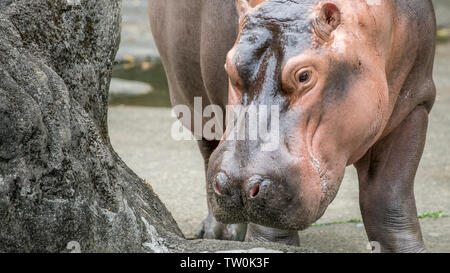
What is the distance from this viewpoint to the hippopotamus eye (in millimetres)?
2740

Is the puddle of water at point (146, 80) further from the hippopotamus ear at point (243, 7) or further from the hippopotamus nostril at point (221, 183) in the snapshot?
the hippopotamus nostril at point (221, 183)

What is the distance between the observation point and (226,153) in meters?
2.70

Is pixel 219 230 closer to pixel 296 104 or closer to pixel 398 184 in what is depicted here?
pixel 398 184

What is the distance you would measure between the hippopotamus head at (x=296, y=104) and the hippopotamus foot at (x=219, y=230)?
5.37ft

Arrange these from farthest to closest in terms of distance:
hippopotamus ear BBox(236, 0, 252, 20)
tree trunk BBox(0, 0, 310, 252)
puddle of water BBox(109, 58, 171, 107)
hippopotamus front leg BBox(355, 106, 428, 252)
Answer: puddle of water BBox(109, 58, 171, 107)
hippopotamus front leg BBox(355, 106, 428, 252)
hippopotamus ear BBox(236, 0, 252, 20)
tree trunk BBox(0, 0, 310, 252)

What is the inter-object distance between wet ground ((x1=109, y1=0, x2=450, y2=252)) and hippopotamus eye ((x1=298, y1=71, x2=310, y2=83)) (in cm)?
165

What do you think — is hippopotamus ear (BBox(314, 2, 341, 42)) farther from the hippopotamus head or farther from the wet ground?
the wet ground

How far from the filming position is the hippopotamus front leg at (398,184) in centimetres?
358

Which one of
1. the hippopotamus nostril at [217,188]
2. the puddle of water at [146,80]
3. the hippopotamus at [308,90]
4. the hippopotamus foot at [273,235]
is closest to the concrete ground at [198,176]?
the puddle of water at [146,80]

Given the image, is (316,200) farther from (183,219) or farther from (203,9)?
(183,219)

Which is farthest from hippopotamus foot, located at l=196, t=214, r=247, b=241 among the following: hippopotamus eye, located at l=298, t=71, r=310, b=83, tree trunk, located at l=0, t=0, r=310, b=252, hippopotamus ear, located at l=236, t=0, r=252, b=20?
hippopotamus eye, located at l=298, t=71, r=310, b=83

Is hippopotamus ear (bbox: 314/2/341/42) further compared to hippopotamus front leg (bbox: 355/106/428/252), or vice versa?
hippopotamus front leg (bbox: 355/106/428/252)

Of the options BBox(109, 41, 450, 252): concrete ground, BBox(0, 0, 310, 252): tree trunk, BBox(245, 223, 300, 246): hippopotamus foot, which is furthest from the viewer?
BBox(109, 41, 450, 252): concrete ground
